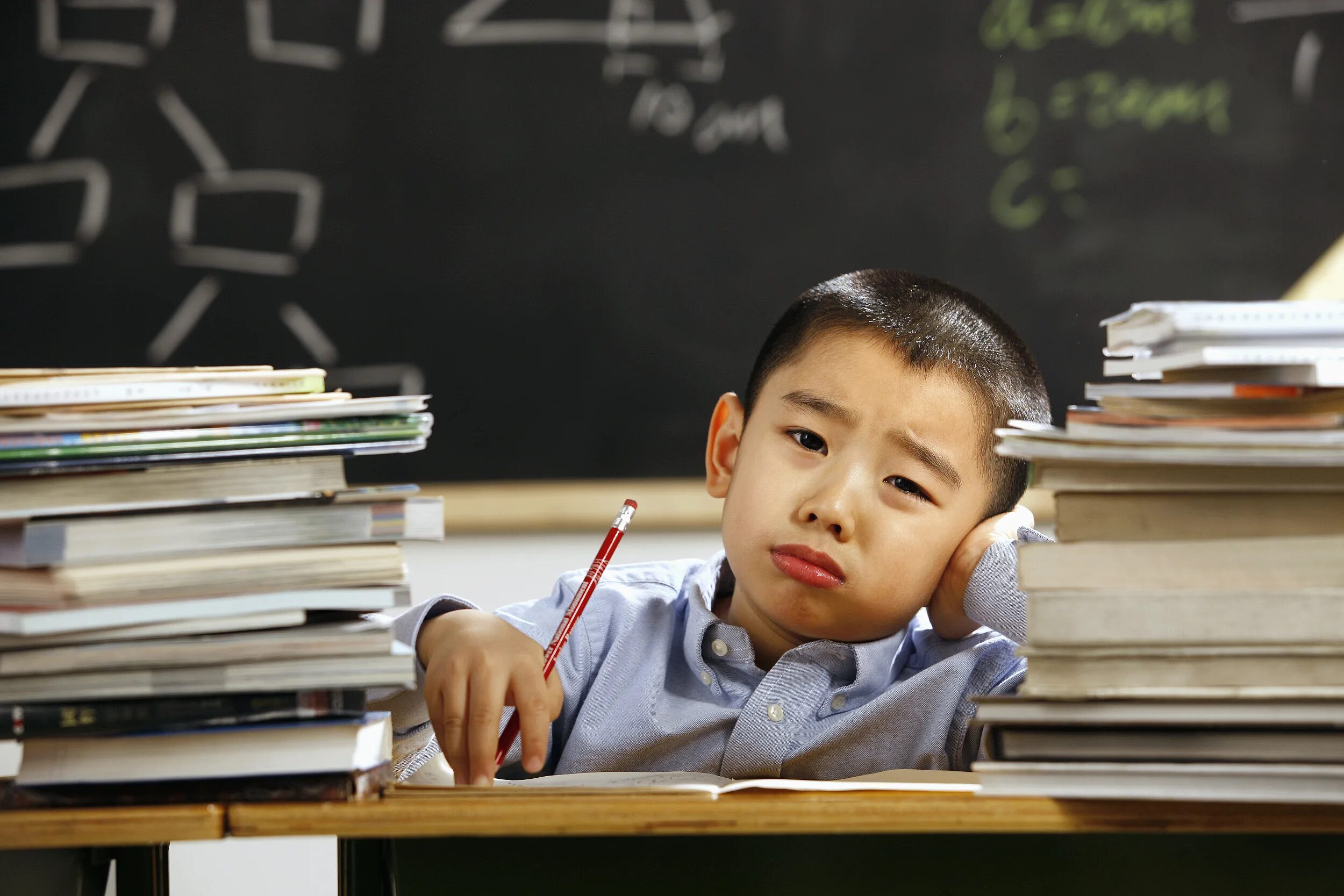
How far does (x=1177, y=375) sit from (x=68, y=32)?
77.4 inches

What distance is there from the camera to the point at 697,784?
78cm

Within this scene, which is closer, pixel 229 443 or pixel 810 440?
pixel 229 443

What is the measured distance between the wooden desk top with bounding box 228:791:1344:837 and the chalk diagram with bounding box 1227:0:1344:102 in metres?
1.82

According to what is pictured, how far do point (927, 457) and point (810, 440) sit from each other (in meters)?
0.11

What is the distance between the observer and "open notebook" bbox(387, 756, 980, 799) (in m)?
0.68

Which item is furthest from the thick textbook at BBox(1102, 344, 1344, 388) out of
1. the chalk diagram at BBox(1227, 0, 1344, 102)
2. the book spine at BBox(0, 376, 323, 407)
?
the chalk diagram at BBox(1227, 0, 1344, 102)

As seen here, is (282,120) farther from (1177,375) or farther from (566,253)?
(1177,375)

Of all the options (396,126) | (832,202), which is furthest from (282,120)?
(832,202)

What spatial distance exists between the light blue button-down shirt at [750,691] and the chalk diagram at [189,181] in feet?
3.40

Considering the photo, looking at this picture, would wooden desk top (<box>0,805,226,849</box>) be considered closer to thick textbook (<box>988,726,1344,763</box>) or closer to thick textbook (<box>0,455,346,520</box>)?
thick textbook (<box>0,455,346,520</box>)

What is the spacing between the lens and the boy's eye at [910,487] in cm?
114

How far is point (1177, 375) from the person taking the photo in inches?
31.6

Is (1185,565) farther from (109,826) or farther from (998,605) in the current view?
(109,826)

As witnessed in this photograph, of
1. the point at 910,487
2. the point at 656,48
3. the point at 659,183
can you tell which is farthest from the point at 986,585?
the point at 656,48
